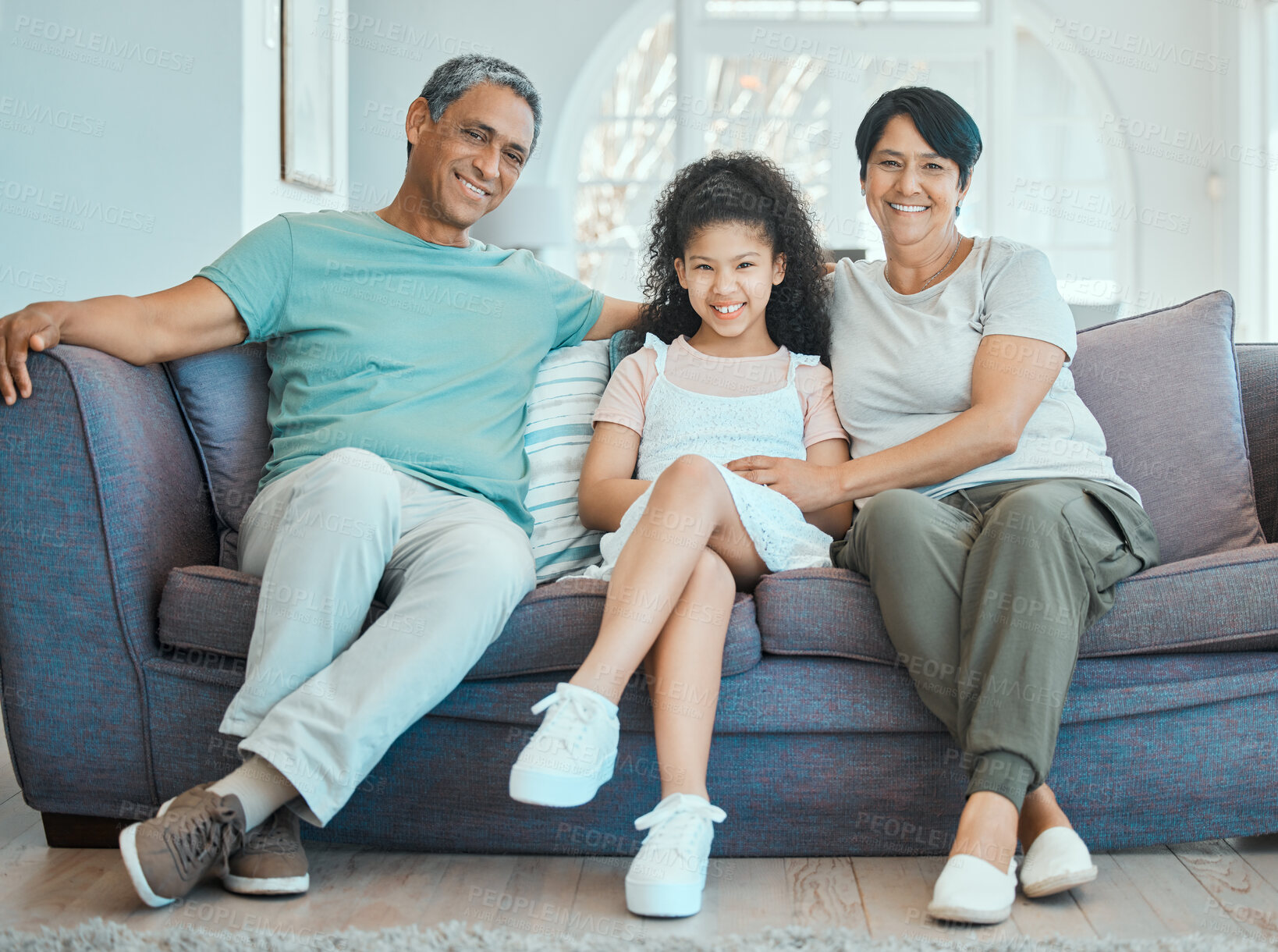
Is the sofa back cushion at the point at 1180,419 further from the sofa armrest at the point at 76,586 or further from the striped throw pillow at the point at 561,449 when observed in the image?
the sofa armrest at the point at 76,586

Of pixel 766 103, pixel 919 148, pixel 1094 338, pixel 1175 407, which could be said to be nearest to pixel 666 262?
pixel 919 148

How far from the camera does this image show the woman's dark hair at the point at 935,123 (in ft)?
5.99

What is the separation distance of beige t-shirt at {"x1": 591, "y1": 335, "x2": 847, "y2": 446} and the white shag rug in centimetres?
87

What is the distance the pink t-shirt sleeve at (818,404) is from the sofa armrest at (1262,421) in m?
Result: 0.71

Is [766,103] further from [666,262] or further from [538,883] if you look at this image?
[538,883]

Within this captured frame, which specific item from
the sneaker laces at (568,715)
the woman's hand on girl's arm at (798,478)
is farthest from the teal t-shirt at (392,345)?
the sneaker laces at (568,715)

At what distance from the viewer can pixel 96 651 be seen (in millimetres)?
1521

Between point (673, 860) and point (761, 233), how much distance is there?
1.06 meters

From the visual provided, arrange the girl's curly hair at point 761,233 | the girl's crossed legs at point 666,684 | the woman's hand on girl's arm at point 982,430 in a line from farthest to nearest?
1. the girl's curly hair at point 761,233
2. the woman's hand on girl's arm at point 982,430
3. the girl's crossed legs at point 666,684

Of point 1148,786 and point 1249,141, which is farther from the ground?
point 1249,141

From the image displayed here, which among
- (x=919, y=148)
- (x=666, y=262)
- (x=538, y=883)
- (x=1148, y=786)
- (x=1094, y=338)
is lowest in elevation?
(x=538, y=883)

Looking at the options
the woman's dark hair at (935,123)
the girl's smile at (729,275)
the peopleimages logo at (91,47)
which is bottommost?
the girl's smile at (729,275)

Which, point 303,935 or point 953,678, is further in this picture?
point 953,678

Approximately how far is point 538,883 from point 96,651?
68 centimetres
